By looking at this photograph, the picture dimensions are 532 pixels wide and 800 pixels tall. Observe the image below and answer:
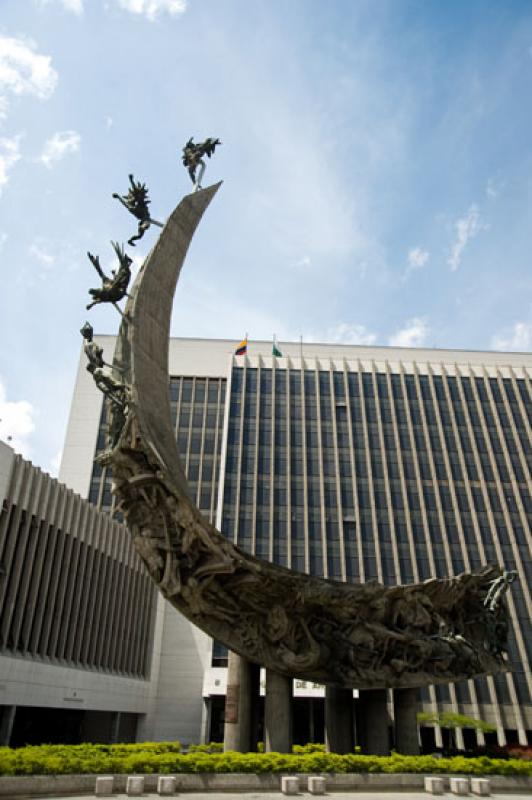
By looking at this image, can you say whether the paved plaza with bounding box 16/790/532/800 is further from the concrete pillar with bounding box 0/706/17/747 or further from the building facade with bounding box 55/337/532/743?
the building facade with bounding box 55/337/532/743

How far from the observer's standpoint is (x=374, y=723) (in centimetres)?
1498

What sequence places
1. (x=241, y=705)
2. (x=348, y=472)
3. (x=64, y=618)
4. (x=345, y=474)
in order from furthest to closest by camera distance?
1. (x=348, y=472)
2. (x=345, y=474)
3. (x=64, y=618)
4. (x=241, y=705)

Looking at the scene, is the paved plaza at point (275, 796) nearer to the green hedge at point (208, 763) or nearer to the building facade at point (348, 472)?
the green hedge at point (208, 763)

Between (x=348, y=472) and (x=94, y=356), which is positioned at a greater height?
(x=348, y=472)

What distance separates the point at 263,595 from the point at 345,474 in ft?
109

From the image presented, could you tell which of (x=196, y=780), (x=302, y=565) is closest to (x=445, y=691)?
(x=302, y=565)

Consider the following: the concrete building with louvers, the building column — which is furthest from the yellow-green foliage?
the concrete building with louvers

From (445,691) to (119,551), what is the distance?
24.0 metres

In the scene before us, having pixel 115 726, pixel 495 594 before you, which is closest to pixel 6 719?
pixel 115 726

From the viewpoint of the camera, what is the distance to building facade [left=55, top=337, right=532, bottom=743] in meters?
40.4

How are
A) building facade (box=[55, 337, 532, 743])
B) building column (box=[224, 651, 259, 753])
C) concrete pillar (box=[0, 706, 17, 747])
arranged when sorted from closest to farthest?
building column (box=[224, 651, 259, 753])
concrete pillar (box=[0, 706, 17, 747])
building facade (box=[55, 337, 532, 743])

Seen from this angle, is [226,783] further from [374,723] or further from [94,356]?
[94,356]

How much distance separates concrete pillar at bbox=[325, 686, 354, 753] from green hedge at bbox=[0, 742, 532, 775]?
2.34 m

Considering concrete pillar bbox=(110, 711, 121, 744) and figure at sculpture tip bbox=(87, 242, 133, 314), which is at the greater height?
figure at sculpture tip bbox=(87, 242, 133, 314)
